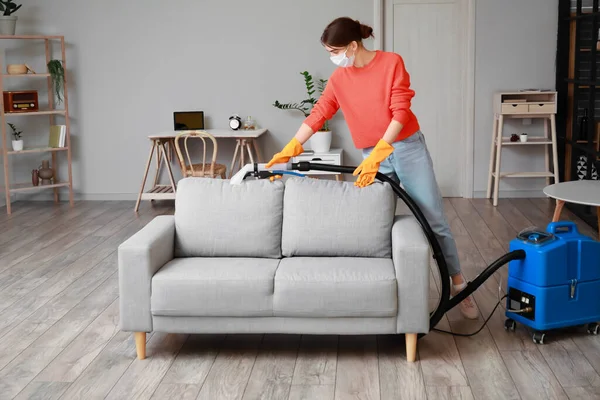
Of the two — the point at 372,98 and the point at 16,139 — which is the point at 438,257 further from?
the point at 16,139

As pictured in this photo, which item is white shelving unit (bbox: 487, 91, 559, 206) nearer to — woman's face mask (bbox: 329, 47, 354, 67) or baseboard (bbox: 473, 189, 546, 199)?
→ baseboard (bbox: 473, 189, 546, 199)

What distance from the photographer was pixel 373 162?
11.5ft

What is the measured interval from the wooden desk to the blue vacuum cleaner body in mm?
3555

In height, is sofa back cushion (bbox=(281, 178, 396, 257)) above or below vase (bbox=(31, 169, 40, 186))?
above

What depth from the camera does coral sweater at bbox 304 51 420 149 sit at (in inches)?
139

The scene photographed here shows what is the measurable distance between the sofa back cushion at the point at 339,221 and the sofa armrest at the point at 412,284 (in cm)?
29

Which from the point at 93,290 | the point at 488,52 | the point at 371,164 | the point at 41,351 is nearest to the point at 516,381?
the point at 371,164

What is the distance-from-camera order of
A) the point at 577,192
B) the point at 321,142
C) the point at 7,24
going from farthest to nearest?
the point at 7,24 < the point at 321,142 < the point at 577,192

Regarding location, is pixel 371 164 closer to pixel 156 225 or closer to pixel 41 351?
pixel 156 225

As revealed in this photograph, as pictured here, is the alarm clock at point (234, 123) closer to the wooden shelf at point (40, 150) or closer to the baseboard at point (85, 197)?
the baseboard at point (85, 197)

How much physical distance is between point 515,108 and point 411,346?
3.90m

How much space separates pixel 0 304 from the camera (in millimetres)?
4266

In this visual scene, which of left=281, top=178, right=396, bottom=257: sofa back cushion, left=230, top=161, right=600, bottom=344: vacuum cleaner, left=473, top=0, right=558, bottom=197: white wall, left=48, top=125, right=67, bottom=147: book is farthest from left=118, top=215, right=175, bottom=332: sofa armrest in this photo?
left=473, top=0, right=558, bottom=197: white wall

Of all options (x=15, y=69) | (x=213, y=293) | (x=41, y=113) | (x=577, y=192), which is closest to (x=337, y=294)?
(x=213, y=293)
